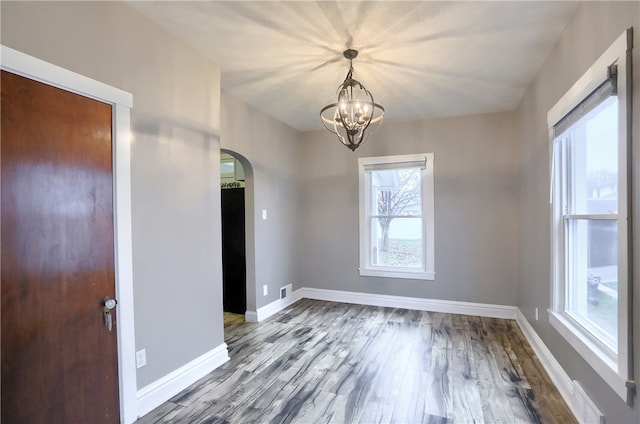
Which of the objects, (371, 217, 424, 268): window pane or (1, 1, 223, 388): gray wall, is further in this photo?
(371, 217, 424, 268): window pane

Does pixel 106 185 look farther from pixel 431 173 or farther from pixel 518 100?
pixel 518 100

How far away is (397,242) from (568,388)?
8.15ft

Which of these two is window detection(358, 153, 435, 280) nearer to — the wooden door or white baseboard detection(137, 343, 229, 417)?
the wooden door

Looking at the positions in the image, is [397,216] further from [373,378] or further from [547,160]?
[373,378]

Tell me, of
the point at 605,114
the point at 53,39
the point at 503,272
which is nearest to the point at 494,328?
the point at 503,272

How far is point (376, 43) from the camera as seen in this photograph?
2.27 m

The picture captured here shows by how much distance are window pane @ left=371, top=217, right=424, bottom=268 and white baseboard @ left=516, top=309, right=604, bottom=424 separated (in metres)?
1.60

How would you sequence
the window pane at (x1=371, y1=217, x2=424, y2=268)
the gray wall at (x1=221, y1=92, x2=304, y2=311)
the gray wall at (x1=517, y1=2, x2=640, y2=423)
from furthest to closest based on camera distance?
the window pane at (x1=371, y1=217, x2=424, y2=268) < the gray wall at (x1=221, y1=92, x2=304, y2=311) < the gray wall at (x1=517, y1=2, x2=640, y2=423)

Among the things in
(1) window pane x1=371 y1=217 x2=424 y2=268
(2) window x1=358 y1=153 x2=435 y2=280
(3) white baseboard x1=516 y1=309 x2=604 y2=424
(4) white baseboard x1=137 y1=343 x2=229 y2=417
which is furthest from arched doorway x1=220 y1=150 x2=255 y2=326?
(3) white baseboard x1=516 y1=309 x2=604 y2=424

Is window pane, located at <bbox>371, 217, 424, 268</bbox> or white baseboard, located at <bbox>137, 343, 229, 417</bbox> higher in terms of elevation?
window pane, located at <bbox>371, 217, 424, 268</bbox>

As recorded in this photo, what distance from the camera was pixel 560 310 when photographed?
2225mm

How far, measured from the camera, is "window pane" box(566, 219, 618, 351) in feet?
5.43

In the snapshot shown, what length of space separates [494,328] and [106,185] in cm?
394

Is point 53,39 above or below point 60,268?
above
